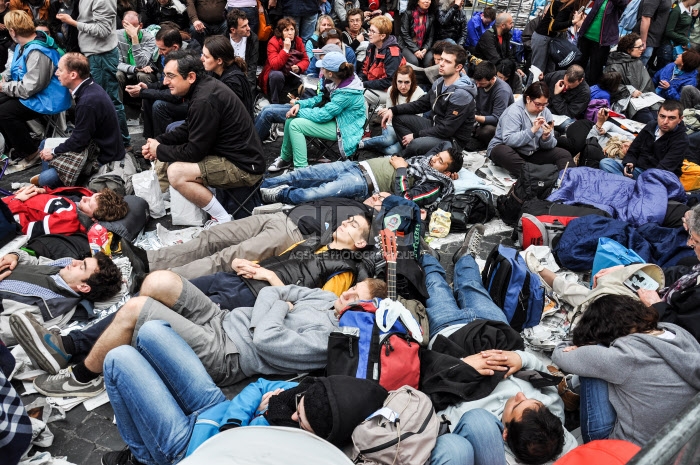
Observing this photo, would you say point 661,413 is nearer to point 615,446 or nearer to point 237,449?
point 615,446

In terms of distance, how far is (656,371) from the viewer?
10.9 feet

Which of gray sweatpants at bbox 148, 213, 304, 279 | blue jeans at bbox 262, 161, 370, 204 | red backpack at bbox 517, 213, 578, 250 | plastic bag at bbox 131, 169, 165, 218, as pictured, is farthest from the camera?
blue jeans at bbox 262, 161, 370, 204

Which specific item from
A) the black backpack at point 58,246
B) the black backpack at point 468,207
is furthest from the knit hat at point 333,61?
the black backpack at point 58,246

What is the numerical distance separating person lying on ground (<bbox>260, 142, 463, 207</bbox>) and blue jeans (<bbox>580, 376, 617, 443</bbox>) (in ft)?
10.1

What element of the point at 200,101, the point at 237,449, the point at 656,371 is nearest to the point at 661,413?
the point at 656,371

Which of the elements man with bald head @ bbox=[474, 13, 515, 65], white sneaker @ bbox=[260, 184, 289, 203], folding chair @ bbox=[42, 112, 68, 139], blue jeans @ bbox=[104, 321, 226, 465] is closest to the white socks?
white sneaker @ bbox=[260, 184, 289, 203]

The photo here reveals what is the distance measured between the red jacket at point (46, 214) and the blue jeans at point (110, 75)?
217 centimetres

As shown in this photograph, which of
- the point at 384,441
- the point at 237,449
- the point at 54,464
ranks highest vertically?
the point at 237,449

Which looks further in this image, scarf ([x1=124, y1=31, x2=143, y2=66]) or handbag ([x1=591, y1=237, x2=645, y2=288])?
scarf ([x1=124, y1=31, x2=143, y2=66])

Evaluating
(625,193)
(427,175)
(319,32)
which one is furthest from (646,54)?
(427,175)

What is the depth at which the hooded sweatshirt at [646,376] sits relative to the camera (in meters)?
3.30

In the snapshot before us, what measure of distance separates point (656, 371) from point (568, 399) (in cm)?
86

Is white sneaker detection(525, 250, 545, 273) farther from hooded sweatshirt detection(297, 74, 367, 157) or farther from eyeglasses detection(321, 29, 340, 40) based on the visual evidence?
eyeglasses detection(321, 29, 340, 40)

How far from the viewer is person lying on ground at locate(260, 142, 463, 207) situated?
6.39 meters
